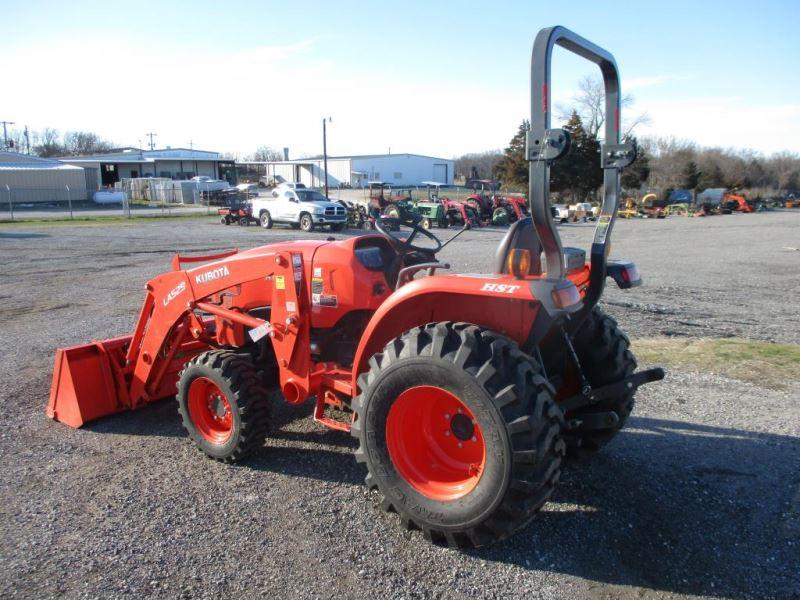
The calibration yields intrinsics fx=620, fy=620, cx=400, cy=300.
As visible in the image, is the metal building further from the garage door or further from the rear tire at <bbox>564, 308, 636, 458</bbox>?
the garage door

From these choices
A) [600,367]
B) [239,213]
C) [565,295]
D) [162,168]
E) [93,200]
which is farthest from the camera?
[162,168]

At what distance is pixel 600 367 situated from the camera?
4.04 meters

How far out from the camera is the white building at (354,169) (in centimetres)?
7356

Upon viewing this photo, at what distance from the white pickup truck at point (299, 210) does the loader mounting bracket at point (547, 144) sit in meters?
24.5

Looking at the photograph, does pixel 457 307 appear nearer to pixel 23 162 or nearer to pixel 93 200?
pixel 93 200

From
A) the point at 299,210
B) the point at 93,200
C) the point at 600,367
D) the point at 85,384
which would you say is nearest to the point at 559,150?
the point at 600,367

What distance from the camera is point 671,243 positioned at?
2228 cm

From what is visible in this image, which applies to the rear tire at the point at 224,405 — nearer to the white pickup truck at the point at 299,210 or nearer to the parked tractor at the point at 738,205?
the white pickup truck at the point at 299,210

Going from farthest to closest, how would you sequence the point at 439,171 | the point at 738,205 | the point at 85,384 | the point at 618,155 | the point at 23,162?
1. the point at 439,171
2. the point at 23,162
3. the point at 738,205
4. the point at 85,384
5. the point at 618,155

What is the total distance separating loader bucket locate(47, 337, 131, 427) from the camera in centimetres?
490

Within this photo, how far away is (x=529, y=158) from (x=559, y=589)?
202cm

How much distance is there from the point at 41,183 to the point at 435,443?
5103 cm

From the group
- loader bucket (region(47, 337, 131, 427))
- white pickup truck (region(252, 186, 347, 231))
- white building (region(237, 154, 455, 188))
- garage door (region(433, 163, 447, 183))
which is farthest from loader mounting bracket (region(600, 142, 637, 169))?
garage door (region(433, 163, 447, 183))

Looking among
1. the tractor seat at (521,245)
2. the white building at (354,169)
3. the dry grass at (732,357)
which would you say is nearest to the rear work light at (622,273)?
the tractor seat at (521,245)
